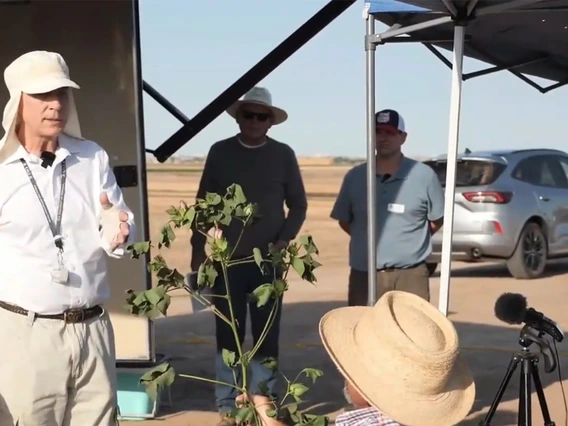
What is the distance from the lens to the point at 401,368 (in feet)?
8.64

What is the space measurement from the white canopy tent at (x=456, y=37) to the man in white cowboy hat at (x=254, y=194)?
659 mm

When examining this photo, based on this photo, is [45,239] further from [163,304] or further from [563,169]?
[563,169]

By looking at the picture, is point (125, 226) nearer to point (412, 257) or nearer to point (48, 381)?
point (48, 381)

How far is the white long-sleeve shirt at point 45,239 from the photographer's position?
10.3 ft

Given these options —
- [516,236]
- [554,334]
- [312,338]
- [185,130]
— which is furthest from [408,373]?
[516,236]

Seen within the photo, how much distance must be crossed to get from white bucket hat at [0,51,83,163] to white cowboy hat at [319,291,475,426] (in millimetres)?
1142

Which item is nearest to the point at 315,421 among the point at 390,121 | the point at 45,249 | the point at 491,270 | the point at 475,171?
the point at 45,249

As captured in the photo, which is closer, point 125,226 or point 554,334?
point 125,226

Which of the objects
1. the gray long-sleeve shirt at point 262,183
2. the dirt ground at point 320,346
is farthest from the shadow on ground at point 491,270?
the gray long-sleeve shirt at point 262,183

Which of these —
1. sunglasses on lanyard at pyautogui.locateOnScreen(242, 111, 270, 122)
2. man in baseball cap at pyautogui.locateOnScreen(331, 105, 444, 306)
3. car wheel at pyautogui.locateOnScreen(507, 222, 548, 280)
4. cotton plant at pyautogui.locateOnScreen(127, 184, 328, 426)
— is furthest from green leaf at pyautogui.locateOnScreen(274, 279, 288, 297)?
car wheel at pyautogui.locateOnScreen(507, 222, 548, 280)

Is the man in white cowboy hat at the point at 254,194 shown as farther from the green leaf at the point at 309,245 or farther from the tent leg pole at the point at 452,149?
the green leaf at the point at 309,245

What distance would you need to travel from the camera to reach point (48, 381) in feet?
10.4

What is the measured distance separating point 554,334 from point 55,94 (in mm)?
2311

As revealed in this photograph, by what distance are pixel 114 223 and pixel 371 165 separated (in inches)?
75.2
